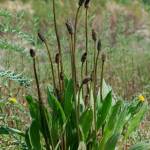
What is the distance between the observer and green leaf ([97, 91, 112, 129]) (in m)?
3.83

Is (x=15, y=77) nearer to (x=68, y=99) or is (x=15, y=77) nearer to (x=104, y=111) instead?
(x=68, y=99)

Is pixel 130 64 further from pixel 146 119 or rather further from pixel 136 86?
pixel 146 119

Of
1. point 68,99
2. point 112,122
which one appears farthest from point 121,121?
point 68,99

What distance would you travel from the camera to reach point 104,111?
385 centimetres

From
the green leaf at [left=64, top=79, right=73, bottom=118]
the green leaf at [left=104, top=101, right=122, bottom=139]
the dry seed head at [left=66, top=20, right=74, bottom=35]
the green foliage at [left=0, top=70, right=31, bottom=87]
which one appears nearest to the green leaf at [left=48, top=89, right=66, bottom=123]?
A: the green leaf at [left=64, top=79, right=73, bottom=118]

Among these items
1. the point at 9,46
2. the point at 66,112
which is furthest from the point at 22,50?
the point at 66,112

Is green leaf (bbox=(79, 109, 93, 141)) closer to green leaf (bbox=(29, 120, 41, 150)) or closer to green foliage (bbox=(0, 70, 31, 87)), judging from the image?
green leaf (bbox=(29, 120, 41, 150))

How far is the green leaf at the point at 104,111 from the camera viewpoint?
12.6 feet

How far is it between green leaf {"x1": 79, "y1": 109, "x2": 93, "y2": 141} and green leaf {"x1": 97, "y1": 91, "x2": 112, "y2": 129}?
10 cm

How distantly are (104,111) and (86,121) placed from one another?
152mm

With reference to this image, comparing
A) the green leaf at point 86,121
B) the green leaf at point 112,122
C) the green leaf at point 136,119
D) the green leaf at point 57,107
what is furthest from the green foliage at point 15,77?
the green leaf at point 136,119

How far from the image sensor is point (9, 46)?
3.85 metres

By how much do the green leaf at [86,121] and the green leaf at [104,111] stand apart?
0.10 m

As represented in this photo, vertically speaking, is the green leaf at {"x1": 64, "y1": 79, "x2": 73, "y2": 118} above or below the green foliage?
below
